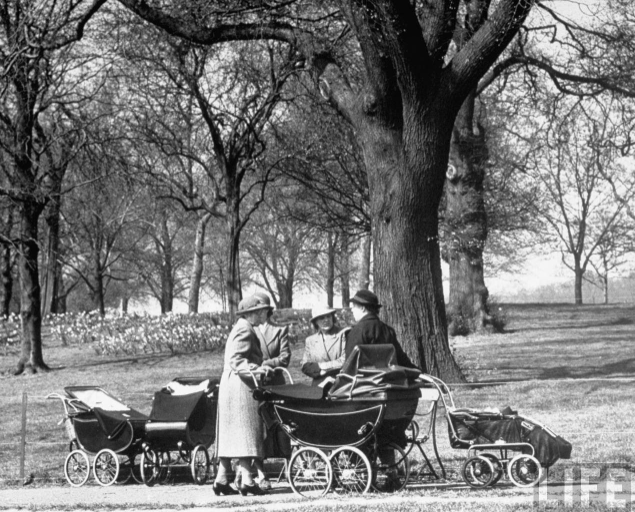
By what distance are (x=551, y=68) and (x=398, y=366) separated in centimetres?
1445

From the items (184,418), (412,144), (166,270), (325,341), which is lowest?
(184,418)

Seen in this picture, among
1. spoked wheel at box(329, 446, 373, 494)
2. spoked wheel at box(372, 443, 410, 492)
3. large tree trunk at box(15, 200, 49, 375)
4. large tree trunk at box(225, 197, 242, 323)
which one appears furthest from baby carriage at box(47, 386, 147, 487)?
large tree trunk at box(225, 197, 242, 323)

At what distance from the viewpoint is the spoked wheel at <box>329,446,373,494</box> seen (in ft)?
29.0

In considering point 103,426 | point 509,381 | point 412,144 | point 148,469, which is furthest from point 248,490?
point 509,381

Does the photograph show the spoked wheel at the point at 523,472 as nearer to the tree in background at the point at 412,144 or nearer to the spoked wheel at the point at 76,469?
the spoked wheel at the point at 76,469

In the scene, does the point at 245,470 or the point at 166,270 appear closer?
the point at 245,470

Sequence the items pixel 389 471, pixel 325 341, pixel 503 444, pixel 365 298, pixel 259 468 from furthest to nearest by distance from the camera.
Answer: pixel 325 341 → pixel 365 298 → pixel 259 468 → pixel 389 471 → pixel 503 444

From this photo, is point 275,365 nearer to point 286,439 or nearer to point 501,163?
point 286,439

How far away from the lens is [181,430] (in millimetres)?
10047

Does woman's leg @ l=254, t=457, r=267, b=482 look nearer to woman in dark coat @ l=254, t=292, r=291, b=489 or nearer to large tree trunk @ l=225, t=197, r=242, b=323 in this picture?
woman in dark coat @ l=254, t=292, r=291, b=489

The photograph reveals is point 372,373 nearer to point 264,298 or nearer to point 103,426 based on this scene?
point 264,298

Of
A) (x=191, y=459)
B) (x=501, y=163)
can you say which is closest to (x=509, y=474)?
(x=191, y=459)

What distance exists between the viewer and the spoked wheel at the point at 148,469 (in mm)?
10289

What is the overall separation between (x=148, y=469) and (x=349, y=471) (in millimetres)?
2576
